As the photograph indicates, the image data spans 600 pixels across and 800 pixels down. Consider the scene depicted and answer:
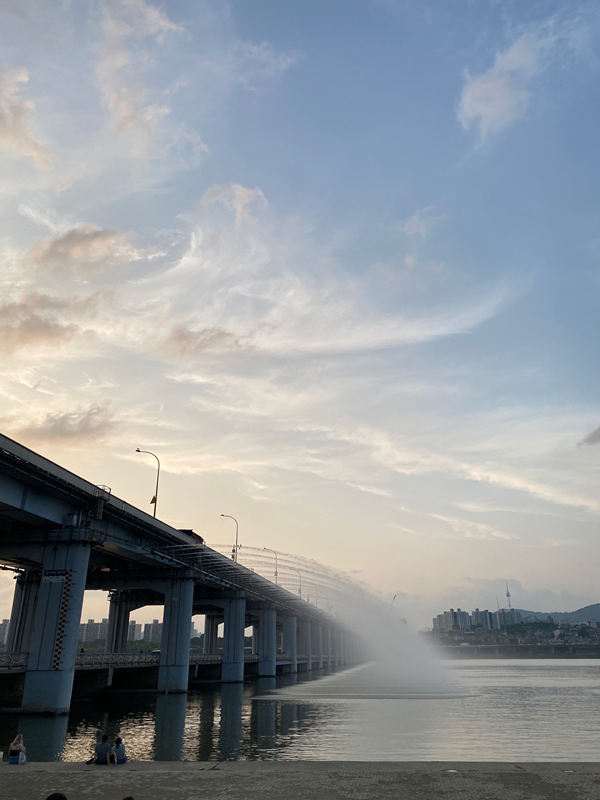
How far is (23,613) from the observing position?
58844 millimetres

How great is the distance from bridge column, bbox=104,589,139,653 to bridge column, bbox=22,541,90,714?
4191 cm

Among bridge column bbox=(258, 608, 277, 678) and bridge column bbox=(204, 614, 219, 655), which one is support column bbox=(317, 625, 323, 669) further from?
bridge column bbox=(258, 608, 277, 678)

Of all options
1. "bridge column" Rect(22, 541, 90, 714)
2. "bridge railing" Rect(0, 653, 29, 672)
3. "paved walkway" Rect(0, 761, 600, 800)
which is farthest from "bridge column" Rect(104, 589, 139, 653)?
"paved walkway" Rect(0, 761, 600, 800)

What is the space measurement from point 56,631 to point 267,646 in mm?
65255

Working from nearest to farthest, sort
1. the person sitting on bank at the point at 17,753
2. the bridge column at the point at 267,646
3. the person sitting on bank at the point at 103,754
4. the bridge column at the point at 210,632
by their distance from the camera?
the person sitting on bank at the point at 103,754 < the person sitting on bank at the point at 17,753 < the bridge column at the point at 267,646 < the bridge column at the point at 210,632

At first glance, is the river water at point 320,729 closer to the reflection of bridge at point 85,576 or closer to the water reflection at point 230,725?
the water reflection at point 230,725

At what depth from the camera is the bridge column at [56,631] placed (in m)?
38.9

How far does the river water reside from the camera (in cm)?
2541

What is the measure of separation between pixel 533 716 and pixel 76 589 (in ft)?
111

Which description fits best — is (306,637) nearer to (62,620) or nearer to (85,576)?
(62,620)

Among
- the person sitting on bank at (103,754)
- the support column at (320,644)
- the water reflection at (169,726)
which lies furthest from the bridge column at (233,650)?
the support column at (320,644)

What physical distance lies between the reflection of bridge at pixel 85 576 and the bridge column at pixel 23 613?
0.12 metres

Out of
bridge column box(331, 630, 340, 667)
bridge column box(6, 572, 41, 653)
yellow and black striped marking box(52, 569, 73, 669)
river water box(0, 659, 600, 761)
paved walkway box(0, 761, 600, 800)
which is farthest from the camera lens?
bridge column box(331, 630, 340, 667)

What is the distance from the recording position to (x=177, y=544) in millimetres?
59312
